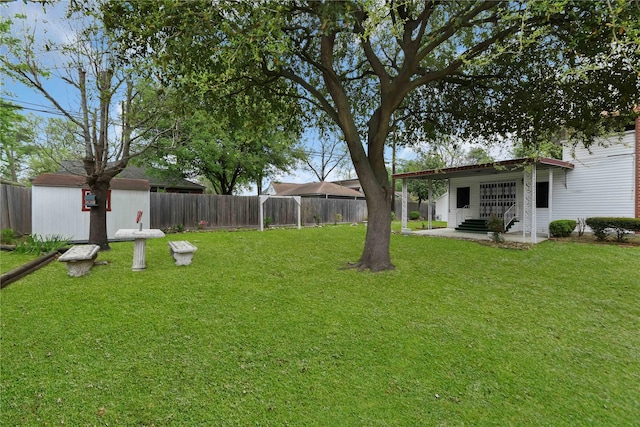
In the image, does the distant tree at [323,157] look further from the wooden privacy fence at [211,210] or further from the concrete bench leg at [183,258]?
the concrete bench leg at [183,258]

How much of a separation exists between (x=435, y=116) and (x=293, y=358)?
6877mm

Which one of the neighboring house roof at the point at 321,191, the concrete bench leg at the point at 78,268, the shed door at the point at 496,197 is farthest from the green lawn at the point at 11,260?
the neighboring house roof at the point at 321,191

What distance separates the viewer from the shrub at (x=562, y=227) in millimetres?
10867

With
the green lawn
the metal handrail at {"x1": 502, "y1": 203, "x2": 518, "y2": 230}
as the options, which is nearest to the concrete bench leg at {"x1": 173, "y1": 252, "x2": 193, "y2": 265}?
the green lawn

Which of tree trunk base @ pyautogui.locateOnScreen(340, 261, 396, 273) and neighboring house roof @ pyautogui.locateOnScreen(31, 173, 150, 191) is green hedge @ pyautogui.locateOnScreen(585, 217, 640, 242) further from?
neighboring house roof @ pyautogui.locateOnScreen(31, 173, 150, 191)

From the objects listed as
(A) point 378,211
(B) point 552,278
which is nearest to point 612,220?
(B) point 552,278

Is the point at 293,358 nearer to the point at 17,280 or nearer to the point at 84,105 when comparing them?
the point at 17,280

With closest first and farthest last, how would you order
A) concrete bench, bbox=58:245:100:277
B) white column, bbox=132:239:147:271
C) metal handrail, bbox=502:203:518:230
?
1. concrete bench, bbox=58:245:100:277
2. white column, bbox=132:239:147:271
3. metal handrail, bbox=502:203:518:230

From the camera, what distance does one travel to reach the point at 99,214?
744 centimetres

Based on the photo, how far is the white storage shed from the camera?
28.9 feet

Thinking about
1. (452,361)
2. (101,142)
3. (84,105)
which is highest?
(84,105)

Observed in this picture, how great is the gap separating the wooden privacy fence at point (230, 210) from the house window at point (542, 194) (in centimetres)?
1002

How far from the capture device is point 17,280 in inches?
192

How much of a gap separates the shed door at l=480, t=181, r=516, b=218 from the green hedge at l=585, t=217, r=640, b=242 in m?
3.04
